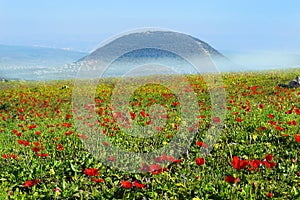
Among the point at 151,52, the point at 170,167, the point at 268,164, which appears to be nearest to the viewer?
the point at 268,164

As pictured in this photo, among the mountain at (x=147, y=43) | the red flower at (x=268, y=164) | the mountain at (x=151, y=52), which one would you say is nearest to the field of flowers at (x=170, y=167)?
the red flower at (x=268, y=164)

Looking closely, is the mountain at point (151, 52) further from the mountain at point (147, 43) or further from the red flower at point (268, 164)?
the red flower at point (268, 164)

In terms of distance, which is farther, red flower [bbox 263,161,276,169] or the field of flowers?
the field of flowers

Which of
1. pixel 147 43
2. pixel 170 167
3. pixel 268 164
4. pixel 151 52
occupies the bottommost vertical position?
pixel 170 167

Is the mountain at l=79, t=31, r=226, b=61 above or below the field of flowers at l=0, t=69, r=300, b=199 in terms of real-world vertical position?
above

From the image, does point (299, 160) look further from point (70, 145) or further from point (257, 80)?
point (257, 80)

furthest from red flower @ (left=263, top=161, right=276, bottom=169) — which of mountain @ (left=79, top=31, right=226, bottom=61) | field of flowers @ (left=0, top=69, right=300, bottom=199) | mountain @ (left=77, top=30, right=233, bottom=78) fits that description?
mountain @ (left=79, top=31, right=226, bottom=61)

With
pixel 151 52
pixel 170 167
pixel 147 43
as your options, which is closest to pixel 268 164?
pixel 170 167

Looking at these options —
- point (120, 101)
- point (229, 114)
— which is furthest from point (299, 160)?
point (120, 101)

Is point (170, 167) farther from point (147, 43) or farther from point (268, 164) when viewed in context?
point (147, 43)

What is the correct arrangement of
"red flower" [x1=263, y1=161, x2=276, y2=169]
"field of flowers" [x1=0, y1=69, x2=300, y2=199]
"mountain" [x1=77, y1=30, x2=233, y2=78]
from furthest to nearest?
"mountain" [x1=77, y1=30, x2=233, y2=78] → "field of flowers" [x1=0, y1=69, x2=300, y2=199] → "red flower" [x1=263, y1=161, x2=276, y2=169]

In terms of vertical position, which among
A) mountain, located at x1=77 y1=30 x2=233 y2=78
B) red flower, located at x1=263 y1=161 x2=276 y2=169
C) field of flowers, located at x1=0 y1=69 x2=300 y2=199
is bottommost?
field of flowers, located at x1=0 y1=69 x2=300 y2=199

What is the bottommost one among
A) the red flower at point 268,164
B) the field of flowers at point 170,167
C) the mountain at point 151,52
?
the field of flowers at point 170,167

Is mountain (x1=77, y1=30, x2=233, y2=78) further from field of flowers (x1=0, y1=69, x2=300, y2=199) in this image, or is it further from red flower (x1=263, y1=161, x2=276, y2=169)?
red flower (x1=263, y1=161, x2=276, y2=169)
